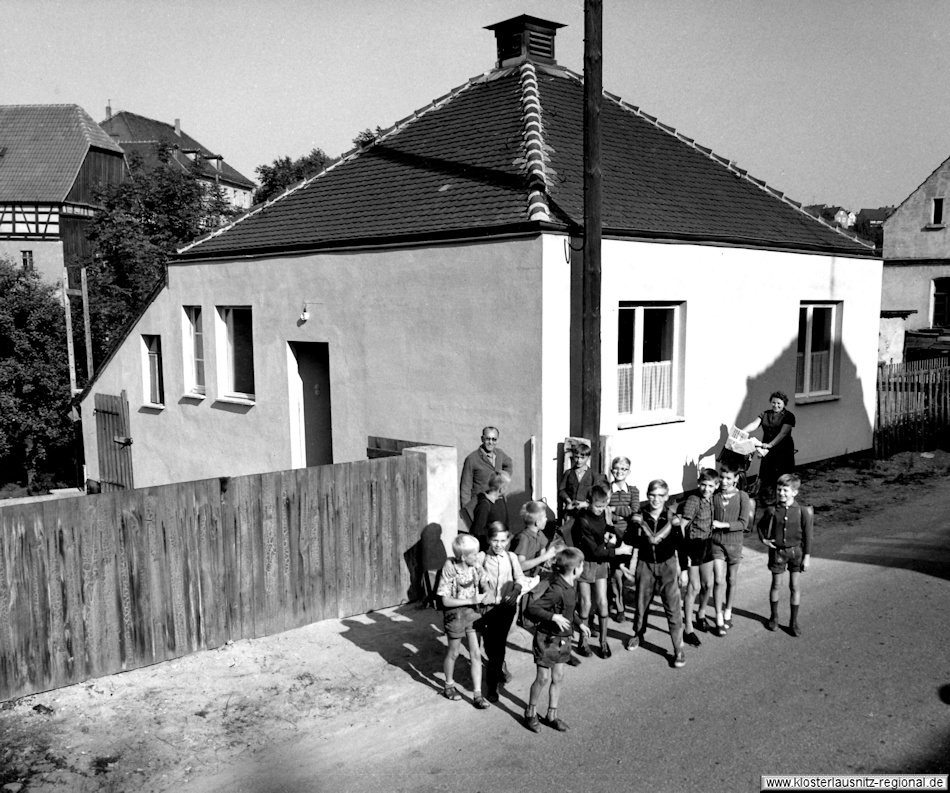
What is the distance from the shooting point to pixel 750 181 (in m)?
14.7

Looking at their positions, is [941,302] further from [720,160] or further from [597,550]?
[597,550]

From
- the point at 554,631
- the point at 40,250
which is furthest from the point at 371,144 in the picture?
the point at 40,250

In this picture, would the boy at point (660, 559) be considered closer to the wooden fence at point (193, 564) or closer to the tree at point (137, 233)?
the wooden fence at point (193, 564)

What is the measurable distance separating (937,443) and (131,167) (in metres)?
30.9

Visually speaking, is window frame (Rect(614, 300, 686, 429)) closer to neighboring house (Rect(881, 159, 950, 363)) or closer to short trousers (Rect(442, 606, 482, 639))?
short trousers (Rect(442, 606, 482, 639))

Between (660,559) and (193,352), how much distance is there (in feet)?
34.1

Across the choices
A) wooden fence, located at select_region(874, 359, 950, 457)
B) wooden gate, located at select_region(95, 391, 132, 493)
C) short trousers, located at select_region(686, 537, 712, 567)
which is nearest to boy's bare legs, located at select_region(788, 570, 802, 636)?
short trousers, located at select_region(686, 537, 712, 567)

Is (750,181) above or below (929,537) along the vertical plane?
above

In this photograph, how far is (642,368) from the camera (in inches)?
444

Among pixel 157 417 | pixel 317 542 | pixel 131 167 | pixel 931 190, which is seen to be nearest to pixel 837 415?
pixel 317 542

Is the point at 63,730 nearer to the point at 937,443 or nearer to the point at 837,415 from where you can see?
the point at 837,415

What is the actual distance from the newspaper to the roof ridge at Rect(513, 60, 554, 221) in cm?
393

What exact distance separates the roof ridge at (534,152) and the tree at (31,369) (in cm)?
1993

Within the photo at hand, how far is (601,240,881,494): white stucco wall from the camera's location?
10.9 meters
